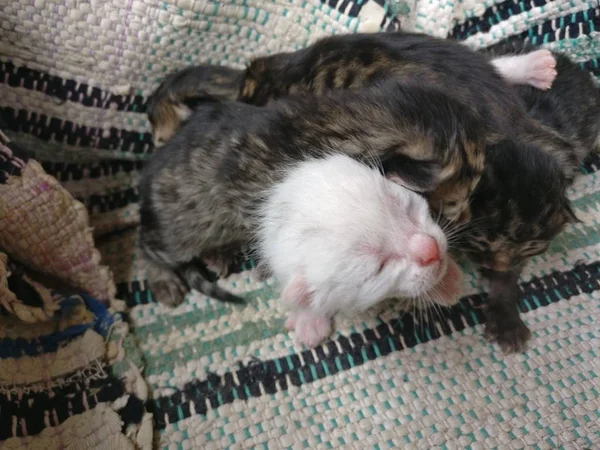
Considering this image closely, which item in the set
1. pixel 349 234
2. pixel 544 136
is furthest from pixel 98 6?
pixel 544 136

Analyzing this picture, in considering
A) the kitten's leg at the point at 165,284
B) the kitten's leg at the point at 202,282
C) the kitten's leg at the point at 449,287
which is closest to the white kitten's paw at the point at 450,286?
the kitten's leg at the point at 449,287

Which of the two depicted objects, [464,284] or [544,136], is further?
[464,284]

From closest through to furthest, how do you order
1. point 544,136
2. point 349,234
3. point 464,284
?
point 349,234, point 544,136, point 464,284

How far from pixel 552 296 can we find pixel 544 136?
357 mm

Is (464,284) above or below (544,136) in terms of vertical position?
below

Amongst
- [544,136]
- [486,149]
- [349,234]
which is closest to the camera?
[349,234]

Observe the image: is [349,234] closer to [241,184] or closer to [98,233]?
[241,184]

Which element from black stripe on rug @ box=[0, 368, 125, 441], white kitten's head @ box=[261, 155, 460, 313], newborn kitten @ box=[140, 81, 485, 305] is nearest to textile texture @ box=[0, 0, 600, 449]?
black stripe on rug @ box=[0, 368, 125, 441]

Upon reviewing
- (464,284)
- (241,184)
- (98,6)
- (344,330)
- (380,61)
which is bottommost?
(344,330)

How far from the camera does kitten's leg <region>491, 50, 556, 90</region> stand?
124cm

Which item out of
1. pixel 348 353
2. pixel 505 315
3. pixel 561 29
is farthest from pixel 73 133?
pixel 561 29

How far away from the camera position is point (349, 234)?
0.90 metres

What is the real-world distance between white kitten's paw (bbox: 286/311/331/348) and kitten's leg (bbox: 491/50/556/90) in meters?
0.70

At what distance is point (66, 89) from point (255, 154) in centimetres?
51
